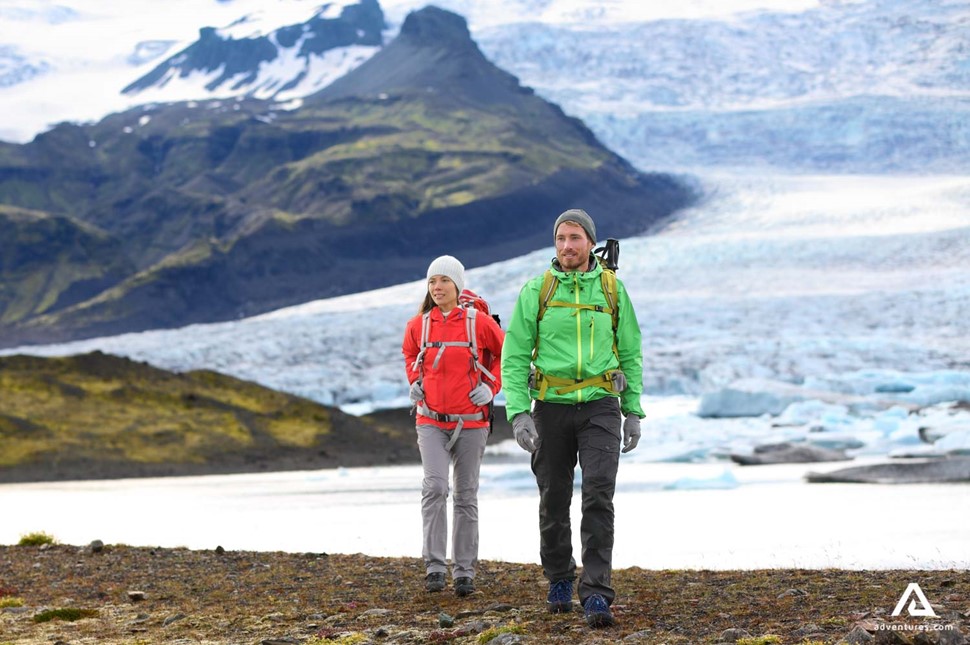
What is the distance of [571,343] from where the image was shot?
6.91m

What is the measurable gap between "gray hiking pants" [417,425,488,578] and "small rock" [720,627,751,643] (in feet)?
9.29

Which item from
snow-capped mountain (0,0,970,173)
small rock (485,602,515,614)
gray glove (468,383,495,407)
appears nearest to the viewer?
small rock (485,602,515,614)

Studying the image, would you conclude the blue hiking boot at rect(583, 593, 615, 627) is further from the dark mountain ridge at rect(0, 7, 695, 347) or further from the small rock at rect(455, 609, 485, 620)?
the dark mountain ridge at rect(0, 7, 695, 347)

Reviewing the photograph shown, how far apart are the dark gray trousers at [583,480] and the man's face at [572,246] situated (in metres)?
0.76

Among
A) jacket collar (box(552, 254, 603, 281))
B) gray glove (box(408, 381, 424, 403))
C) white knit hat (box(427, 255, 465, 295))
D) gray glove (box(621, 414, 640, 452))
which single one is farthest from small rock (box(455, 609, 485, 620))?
white knit hat (box(427, 255, 465, 295))

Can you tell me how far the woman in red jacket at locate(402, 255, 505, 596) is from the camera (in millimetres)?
8414

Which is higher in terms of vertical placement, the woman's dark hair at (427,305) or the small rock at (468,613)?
the woman's dark hair at (427,305)

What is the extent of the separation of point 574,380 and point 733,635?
5.72 ft

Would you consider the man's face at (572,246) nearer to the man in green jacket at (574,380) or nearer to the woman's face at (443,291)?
the man in green jacket at (574,380)

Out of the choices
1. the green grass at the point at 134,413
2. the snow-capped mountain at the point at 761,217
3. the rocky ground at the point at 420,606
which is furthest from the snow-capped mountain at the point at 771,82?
the rocky ground at the point at 420,606

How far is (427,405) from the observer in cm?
847

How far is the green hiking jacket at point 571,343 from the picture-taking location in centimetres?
690

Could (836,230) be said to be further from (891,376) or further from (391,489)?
(391,489)

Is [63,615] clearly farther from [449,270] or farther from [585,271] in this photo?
[585,271]
